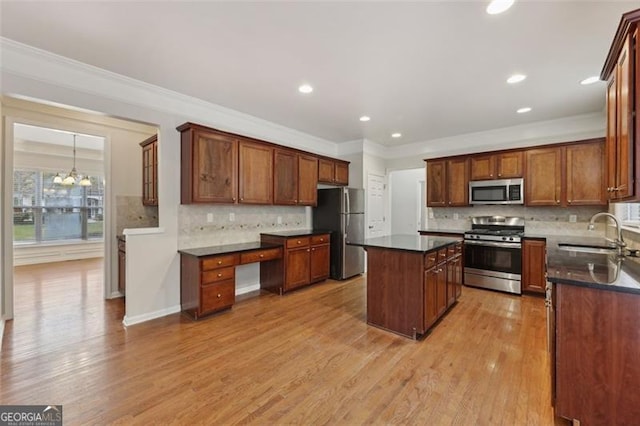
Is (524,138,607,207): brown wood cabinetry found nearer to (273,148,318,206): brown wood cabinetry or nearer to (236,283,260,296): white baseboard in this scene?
(273,148,318,206): brown wood cabinetry

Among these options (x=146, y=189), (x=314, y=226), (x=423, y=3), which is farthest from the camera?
(x=314, y=226)

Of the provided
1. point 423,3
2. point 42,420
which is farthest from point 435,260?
point 42,420

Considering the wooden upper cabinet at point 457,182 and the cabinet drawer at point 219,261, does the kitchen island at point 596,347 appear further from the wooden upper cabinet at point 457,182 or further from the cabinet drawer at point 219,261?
the wooden upper cabinet at point 457,182

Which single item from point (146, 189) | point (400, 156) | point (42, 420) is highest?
point (400, 156)

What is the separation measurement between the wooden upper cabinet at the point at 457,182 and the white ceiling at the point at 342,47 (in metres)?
1.42

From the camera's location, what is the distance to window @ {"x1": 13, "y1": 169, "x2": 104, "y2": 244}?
22.4ft

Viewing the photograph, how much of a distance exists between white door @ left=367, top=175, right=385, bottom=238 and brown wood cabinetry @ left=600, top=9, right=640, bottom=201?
4092 mm

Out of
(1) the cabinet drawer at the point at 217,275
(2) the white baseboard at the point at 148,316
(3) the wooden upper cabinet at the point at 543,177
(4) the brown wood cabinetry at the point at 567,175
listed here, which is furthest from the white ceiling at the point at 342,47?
(2) the white baseboard at the point at 148,316

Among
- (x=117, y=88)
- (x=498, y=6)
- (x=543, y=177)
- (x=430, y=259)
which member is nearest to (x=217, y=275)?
(x=117, y=88)

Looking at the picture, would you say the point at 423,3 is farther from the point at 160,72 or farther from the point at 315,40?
the point at 160,72

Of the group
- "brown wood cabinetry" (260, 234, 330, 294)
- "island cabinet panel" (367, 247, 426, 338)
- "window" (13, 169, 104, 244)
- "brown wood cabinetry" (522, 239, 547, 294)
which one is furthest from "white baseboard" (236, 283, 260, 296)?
"window" (13, 169, 104, 244)

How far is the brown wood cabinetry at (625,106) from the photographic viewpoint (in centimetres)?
155

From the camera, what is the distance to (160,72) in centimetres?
299

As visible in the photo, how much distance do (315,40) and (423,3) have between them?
883mm
